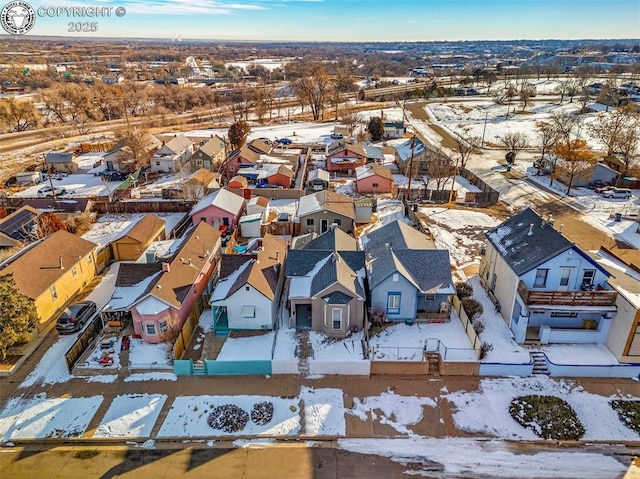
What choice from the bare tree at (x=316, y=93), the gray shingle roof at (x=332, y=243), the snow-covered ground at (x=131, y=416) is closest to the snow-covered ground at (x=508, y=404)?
the gray shingle roof at (x=332, y=243)

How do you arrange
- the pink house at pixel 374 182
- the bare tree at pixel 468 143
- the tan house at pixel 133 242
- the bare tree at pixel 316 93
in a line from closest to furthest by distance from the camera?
the tan house at pixel 133 242 < the pink house at pixel 374 182 < the bare tree at pixel 468 143 < the bare tree at pixel 316 93

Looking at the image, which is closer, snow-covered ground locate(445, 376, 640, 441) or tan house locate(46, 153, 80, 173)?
snow-covered ground locate(445, 376, 640, 441)

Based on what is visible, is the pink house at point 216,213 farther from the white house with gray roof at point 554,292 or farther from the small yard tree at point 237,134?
the small yard tree at point 237,134

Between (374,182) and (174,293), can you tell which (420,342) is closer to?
(174,293)

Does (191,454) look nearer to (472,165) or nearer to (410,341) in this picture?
(410,341)

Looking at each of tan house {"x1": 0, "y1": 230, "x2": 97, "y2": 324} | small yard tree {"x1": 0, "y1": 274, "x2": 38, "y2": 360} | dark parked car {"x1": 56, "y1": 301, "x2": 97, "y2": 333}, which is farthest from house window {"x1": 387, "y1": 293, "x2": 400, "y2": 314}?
tan house {"x1": 0, "y1": 230, "x2": 97, "y2": 324}

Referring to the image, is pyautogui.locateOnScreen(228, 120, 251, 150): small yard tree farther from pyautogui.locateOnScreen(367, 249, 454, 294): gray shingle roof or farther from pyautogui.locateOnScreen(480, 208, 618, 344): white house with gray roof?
pyautogui.locateOnScreen(480, 208, 618, 344): white house with gray roof
